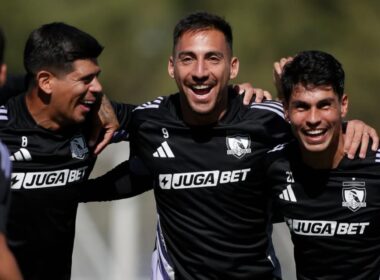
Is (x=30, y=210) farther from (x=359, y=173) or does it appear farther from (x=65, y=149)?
(x=359, y=173)

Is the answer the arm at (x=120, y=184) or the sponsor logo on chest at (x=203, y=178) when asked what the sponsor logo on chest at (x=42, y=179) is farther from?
the sponsor logo on chest at (x=203, y=178)

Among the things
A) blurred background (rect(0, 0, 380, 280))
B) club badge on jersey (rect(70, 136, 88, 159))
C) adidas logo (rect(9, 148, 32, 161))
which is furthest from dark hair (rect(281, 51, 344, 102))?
blurred background (rect(0, 0, 380, 280))

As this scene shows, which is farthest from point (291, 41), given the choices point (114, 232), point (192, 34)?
point (192, 34)

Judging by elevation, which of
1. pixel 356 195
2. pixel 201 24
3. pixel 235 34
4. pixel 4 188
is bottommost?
pixel 4 188

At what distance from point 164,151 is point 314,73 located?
1057 millimetres

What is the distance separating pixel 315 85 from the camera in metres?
7.14

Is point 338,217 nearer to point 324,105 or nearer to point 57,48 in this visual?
point 324,105

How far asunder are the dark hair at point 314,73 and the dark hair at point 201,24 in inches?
21.8

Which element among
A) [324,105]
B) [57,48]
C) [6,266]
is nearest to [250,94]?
[324,105]

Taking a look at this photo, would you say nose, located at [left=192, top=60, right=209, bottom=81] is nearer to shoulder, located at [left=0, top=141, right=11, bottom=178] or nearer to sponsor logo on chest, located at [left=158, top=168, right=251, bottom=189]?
sponsor logo on chest, located at [left=158, top=168, right=251, bottom=189]

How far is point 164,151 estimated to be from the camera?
25.0 feet

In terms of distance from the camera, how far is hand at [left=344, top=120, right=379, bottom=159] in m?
7.20

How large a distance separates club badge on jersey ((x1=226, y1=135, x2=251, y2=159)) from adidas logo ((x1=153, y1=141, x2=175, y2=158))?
0.35 meters

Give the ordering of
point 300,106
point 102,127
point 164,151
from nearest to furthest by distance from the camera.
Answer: point 300,106 < point 164,151 < point 102,127
